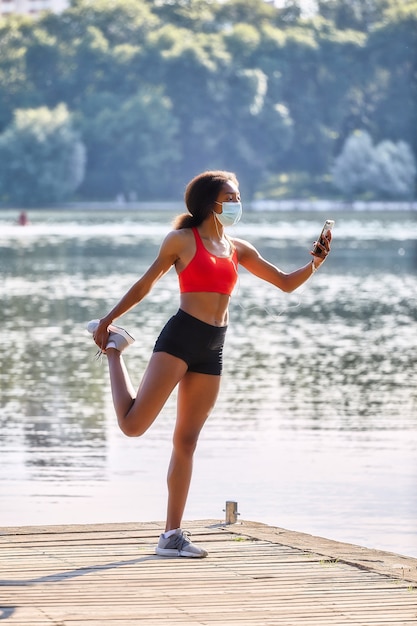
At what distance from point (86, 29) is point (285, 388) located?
120 m

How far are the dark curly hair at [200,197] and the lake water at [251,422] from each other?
6.12 ft

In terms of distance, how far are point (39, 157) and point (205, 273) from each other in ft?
351

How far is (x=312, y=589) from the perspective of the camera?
19.7ft

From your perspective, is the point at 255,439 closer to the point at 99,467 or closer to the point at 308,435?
the point at 308,435

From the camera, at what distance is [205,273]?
6590mm

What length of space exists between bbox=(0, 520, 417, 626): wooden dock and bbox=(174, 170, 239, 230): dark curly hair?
1326 mm

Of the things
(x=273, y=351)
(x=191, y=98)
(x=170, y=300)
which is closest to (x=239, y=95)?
(x=191, y=98)

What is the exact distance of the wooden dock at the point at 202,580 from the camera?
5.56m

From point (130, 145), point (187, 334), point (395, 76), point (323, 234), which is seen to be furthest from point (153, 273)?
point (395, 76)

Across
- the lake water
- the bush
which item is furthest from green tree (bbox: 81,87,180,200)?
the lake water

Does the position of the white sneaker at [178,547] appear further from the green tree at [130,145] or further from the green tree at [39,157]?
the green tree at [130,145]

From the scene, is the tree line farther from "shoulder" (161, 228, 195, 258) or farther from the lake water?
"shoulder" (161, 228, 195, 258)

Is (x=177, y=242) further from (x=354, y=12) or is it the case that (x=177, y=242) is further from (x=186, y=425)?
(x=354, y=12)

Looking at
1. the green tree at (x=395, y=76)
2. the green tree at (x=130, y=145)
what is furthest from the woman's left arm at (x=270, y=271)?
the green tree at (x=395, y=76)
